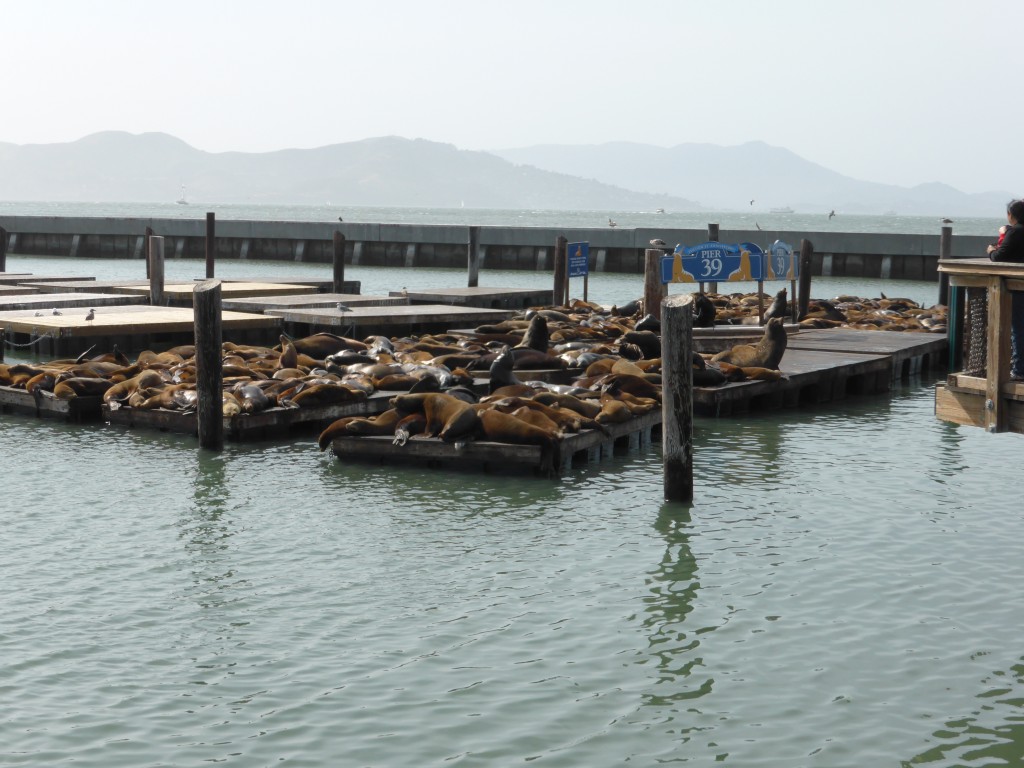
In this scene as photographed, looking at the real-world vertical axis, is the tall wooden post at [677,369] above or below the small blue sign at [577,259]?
below

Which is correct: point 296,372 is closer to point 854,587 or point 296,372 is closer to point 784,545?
point 784,545

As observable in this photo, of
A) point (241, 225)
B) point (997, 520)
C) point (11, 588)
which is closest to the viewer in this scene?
point (11, 588)

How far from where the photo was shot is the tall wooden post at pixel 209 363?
9.94 metres

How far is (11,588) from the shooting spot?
6676mm

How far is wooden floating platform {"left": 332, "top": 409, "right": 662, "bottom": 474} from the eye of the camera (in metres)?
9.43

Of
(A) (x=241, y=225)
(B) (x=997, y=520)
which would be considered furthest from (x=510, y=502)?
(A) (x=241, y=225)

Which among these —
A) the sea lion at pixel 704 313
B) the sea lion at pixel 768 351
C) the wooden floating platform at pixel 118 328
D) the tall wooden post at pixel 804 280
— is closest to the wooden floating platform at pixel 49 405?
the wooden floating platform at pixel 118 328

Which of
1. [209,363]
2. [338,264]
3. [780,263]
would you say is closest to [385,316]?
[780,263]

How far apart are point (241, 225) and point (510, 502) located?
115 ft

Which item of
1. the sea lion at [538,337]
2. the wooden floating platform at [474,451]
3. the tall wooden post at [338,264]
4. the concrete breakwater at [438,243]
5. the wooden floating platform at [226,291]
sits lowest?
the wooden floating platform at [474,451]

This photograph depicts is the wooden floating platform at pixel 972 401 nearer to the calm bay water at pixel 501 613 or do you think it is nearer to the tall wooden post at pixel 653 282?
the calm bay water at pixel 501 613

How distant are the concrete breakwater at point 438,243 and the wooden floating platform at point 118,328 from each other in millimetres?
17595

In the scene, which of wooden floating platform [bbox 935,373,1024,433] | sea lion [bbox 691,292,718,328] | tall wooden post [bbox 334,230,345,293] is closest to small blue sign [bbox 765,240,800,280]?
sea lion [bbox 691,292,718,328]

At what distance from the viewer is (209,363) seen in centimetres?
1004
